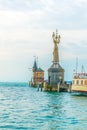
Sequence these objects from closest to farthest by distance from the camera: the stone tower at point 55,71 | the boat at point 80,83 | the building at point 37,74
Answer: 1. the boat at point 80,83
2. the stone tower at point 55,71
3. the building at point 37,74

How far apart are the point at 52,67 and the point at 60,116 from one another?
259ft

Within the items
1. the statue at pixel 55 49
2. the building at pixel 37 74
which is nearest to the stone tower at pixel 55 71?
the statue at pixel 55 49

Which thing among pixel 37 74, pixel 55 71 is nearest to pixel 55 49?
pixel 55 71

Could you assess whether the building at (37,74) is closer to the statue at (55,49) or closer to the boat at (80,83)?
the statue at (55,49)

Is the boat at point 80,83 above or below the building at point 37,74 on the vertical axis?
below

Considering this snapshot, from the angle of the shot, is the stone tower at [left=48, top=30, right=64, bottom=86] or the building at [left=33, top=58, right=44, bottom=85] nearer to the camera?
the stone tower at [left=48, top=30, right=64, bottom=86]

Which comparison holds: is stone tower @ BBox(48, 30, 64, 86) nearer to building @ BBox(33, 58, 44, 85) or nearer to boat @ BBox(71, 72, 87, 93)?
boat @ BBox(71, 72, 87, 93)

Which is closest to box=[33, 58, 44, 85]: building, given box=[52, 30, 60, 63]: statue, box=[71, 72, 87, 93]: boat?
box=[52, 30, 60, 63]: statue

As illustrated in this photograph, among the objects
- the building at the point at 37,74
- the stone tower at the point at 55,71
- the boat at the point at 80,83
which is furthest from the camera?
the building at the point at 37,74

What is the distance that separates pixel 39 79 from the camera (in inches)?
6959

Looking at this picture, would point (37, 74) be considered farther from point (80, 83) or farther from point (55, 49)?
point (80, 83)

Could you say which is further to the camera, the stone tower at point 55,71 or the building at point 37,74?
the building at point 37,74

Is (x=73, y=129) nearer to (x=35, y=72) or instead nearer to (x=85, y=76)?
(x=85, y=76)

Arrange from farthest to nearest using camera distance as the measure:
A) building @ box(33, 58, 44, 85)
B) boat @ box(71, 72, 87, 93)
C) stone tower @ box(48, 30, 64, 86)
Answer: building @ box(33, 58, 44, 85)
stone tower @ box(48, 30, 64, 86)
boat @ box(71, 72, 87, 93)
